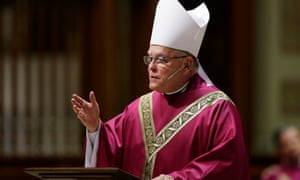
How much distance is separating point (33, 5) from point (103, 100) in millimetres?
837

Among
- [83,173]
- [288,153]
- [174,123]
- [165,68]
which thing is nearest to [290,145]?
[288,153]

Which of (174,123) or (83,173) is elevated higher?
(174,123)

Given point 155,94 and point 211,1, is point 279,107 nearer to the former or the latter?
point 211,1

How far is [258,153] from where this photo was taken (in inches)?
289

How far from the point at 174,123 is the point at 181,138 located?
88 millimetres

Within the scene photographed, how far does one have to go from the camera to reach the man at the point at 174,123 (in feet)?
12.6

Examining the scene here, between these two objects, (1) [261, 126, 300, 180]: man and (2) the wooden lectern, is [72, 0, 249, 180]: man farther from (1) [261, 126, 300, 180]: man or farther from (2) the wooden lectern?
(1) [261, 126, 300, 180]: man

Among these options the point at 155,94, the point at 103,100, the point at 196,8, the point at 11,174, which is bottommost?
the point at 11,174

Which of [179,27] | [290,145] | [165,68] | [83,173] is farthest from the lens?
[290,145]

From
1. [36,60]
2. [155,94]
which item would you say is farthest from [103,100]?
[155,94]

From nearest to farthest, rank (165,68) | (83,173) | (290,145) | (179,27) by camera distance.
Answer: (83,173)
(165,68)
(179,27)
(290,145)

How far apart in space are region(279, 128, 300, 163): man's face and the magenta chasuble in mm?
2843

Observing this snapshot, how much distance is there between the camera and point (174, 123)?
4.01 meters

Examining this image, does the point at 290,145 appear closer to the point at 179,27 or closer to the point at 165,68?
the point at 179,27
